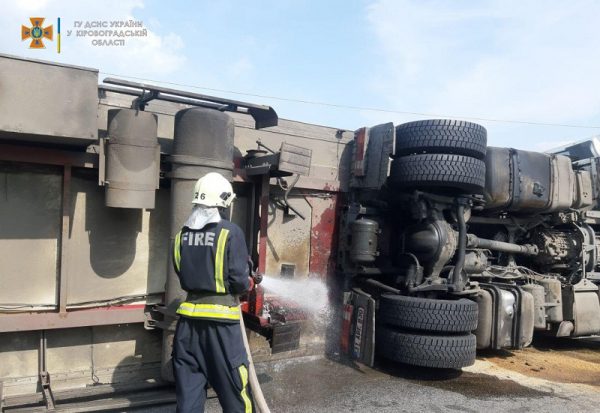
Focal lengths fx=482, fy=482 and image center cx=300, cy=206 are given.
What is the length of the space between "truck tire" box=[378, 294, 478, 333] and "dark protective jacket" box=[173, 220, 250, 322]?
8.82 ft

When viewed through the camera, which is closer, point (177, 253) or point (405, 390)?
point (177, 253)

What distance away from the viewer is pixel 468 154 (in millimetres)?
5832

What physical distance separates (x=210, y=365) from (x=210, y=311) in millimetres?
385

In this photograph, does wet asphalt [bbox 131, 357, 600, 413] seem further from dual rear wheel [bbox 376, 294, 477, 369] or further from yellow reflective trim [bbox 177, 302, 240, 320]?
yellow reflective trim [bbox 177, 302, 240, 320]

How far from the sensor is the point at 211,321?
131 inches

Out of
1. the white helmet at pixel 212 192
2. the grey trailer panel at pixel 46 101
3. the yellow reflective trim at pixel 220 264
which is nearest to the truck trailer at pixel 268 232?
the grey trailer panel at pixel 46 101

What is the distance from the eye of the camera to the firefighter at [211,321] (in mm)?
3295

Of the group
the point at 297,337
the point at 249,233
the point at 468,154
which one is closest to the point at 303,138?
the point at 249,233

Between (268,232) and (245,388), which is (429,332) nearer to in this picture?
(268,232)

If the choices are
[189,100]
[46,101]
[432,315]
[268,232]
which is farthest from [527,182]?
[46,101]

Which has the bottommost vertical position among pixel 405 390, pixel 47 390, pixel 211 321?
pixel 405 390

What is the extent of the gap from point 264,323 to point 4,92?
117 inches

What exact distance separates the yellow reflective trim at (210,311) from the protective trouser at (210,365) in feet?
0.17

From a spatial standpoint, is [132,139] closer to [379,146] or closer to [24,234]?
[24,234]
